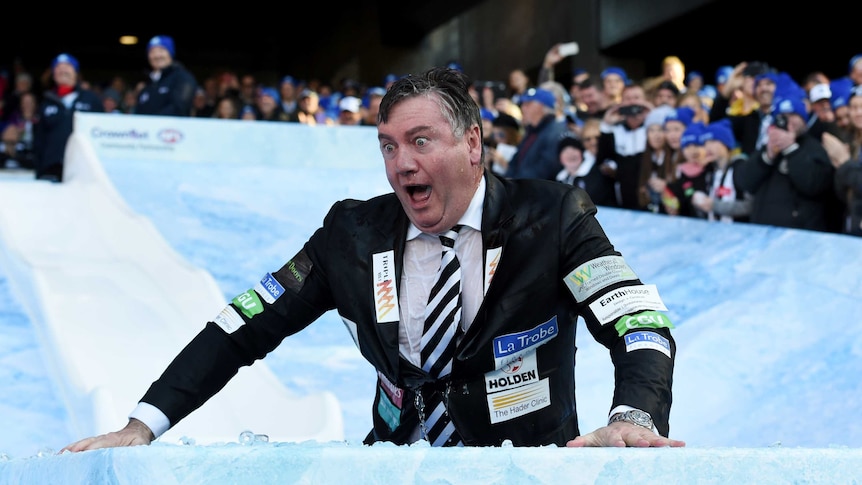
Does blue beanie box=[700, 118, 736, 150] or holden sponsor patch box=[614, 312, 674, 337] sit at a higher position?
holden sponsor patch box=[614, 312, 674, 337]

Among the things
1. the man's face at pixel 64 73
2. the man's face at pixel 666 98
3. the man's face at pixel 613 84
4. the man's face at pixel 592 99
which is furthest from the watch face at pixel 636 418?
the man's face at pixel 64 73

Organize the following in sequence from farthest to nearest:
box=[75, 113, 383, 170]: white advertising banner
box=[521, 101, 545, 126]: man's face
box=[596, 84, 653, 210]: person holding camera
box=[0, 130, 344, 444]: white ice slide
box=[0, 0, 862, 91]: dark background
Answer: box=[0, 0, 862, 91]: dark background
box=[75, 113, 383, 170]: white advertising banner
box=[521, 101, 545, 126]: man's face
box=[596, 84, 653, 210]: person holding camera
box=[0, 130, 344, 444]: white ice slide

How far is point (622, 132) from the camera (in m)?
8.83

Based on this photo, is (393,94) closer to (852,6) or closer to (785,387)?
(785,387)

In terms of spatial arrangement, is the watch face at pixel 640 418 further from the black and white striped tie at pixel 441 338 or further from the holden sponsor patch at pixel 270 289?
the holden sponsor patch at pixel 270 289

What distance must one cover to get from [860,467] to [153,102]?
1088 cm

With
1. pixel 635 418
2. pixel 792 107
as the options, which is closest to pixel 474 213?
pixel 635 418

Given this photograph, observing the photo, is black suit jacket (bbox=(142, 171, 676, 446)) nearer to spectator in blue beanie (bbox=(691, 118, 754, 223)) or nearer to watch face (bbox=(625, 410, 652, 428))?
watch face (bbox=(625, 410, 652, 428))

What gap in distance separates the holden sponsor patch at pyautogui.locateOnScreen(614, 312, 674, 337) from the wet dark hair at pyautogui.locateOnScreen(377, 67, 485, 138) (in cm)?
53

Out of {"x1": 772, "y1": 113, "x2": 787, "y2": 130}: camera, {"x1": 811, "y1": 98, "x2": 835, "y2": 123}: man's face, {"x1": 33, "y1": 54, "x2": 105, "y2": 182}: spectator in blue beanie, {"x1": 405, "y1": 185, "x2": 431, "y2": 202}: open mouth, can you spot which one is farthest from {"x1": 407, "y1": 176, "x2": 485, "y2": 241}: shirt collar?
{"x1": 33, "y1": 54, "x2": 105, "y2": 182}: spectator in blue beanie

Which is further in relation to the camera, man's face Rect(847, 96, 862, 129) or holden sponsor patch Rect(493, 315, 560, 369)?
man's face Rect(847, 96, 862, 129)

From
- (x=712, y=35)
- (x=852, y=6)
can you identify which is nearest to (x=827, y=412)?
(x=852, y=6)

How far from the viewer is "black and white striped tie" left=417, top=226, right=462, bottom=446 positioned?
231 centimetres

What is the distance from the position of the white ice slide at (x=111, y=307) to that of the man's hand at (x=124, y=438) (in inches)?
90.5
